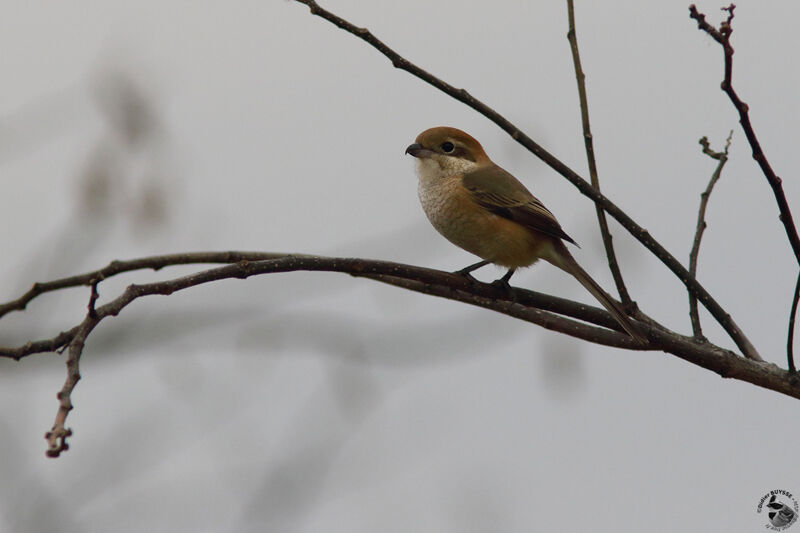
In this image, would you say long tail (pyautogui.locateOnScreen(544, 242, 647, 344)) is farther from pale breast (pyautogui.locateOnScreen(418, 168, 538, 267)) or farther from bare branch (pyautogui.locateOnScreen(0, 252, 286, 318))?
bare branch (pyautogui.locateOnScreen(0, 252, 286, 318))

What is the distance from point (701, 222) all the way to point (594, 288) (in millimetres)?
808

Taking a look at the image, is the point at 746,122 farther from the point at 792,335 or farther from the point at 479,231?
the point at 479,231

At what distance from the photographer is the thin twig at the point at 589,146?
3859mm

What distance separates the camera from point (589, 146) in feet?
12.7

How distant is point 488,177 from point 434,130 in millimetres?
618

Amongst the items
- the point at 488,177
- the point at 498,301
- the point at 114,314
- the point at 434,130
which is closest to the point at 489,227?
the point at 488,177

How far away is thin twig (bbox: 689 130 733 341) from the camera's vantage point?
3887mm

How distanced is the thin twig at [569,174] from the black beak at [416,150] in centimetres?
281

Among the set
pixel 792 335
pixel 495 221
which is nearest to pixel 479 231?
pixel 495 221

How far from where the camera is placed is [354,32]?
3.41 m

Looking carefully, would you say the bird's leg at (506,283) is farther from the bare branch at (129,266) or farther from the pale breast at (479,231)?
the bare branch at (129,266)

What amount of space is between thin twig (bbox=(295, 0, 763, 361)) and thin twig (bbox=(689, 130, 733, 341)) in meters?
0.07

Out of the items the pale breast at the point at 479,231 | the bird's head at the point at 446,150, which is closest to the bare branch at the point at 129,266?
the pale breast at the point at 479,231

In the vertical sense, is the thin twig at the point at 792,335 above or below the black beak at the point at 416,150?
below
